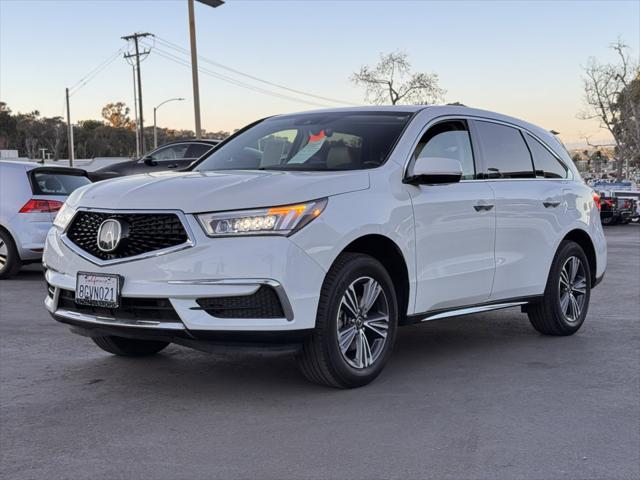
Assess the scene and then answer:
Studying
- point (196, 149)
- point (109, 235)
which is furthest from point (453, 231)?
point (196, 149)

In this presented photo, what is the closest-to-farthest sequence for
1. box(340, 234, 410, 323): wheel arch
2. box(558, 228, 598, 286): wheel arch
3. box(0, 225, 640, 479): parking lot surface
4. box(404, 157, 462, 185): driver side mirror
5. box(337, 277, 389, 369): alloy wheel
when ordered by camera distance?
1. box(0, 225, 640, 479): parking lot surface
2. box(337, 277, 389, 369): alloy wheel
3. box(340, 234, 410, 323): wheel arch
4. box(404, 157, 462, 185): driver side mirror
5. box(558, 228, 598, 286): wheel arch

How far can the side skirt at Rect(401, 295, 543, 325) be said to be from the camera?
5.68 metres

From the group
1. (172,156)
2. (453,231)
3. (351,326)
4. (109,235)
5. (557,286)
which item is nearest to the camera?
(109,235)

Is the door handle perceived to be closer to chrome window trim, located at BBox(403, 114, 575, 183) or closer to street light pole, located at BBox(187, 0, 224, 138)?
chrome window trim, located at BBox(403, 114, 575, 183)

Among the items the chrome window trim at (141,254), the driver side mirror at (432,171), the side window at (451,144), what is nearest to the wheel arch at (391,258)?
the driver side mirror at (432,171)

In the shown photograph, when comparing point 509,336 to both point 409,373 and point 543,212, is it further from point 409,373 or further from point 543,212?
point 409,373

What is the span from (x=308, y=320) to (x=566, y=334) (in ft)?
11.0

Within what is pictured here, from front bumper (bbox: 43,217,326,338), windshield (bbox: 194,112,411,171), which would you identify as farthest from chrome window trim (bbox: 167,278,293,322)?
windshield (bbox: 194,112,411,171)

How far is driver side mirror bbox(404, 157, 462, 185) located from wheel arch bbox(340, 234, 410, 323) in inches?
18.7

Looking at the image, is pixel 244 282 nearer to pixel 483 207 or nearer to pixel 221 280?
pixel 221 280

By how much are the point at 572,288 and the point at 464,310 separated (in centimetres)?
178

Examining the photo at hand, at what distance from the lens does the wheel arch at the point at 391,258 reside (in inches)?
207

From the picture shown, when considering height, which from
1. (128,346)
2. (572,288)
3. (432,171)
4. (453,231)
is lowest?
(128,346)

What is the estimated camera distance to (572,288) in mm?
7414
